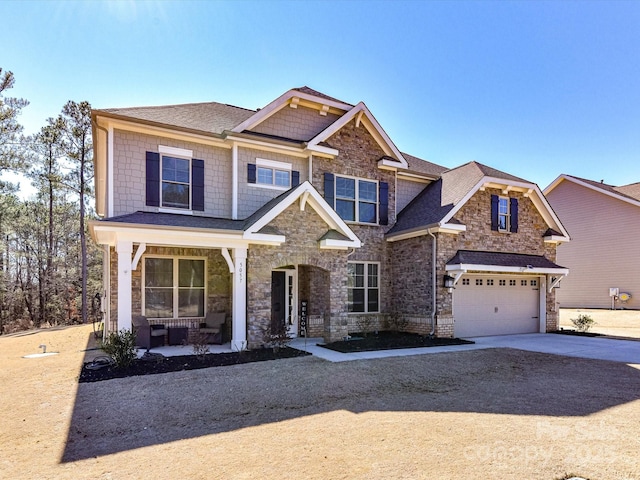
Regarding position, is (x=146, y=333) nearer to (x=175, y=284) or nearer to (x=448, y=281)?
(x=175, y=284)

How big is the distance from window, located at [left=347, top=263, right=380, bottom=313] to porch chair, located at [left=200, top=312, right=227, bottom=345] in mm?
4808

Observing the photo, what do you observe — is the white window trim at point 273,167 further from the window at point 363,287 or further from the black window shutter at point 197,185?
the window at point 363,287

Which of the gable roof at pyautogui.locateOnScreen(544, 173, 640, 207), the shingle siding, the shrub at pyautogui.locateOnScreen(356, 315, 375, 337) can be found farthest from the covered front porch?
the gable roof at pyautogui.locateOnScreen(544, 173, 640, 207)

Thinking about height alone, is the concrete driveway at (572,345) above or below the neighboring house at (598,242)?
below

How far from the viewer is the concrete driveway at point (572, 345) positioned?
1079cm

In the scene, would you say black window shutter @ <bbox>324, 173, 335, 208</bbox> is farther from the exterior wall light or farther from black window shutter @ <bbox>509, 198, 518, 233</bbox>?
black window shutter @ <bbox>509, 198, 518, 233</bbox>

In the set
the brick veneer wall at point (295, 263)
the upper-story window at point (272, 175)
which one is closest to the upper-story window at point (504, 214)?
the brick veneer wall at point (295, 263)

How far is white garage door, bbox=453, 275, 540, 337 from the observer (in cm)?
1411

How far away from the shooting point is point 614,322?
18.8 metres

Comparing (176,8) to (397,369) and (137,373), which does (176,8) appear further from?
(397,369)

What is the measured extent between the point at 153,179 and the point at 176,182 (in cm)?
67

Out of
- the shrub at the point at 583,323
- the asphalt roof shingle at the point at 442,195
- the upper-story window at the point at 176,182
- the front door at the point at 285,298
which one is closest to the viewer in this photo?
the upper-story window at the point at 176,182

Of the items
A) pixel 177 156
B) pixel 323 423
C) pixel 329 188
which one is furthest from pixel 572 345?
pixel 177 156

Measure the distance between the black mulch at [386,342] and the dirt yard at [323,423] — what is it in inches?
74.6
